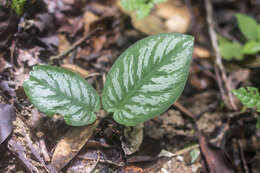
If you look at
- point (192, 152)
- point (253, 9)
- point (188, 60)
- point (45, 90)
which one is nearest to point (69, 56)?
point (45, 90)

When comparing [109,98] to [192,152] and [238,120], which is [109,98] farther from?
[238,120]

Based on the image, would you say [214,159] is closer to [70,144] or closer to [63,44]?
[70,144]

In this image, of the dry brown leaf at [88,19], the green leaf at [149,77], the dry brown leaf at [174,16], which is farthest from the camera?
the dry brown leaf at [174,16]

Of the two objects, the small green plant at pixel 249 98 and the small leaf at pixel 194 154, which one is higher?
the small green plant at pixel 249 98

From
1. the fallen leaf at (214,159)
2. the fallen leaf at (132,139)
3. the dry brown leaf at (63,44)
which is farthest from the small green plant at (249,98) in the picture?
the dry brown leaf at (63,44)

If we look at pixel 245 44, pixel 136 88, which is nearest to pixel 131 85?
pixel 136 88

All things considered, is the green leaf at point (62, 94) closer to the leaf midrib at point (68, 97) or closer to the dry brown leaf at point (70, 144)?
the leaf midrib at point (68, 97)
